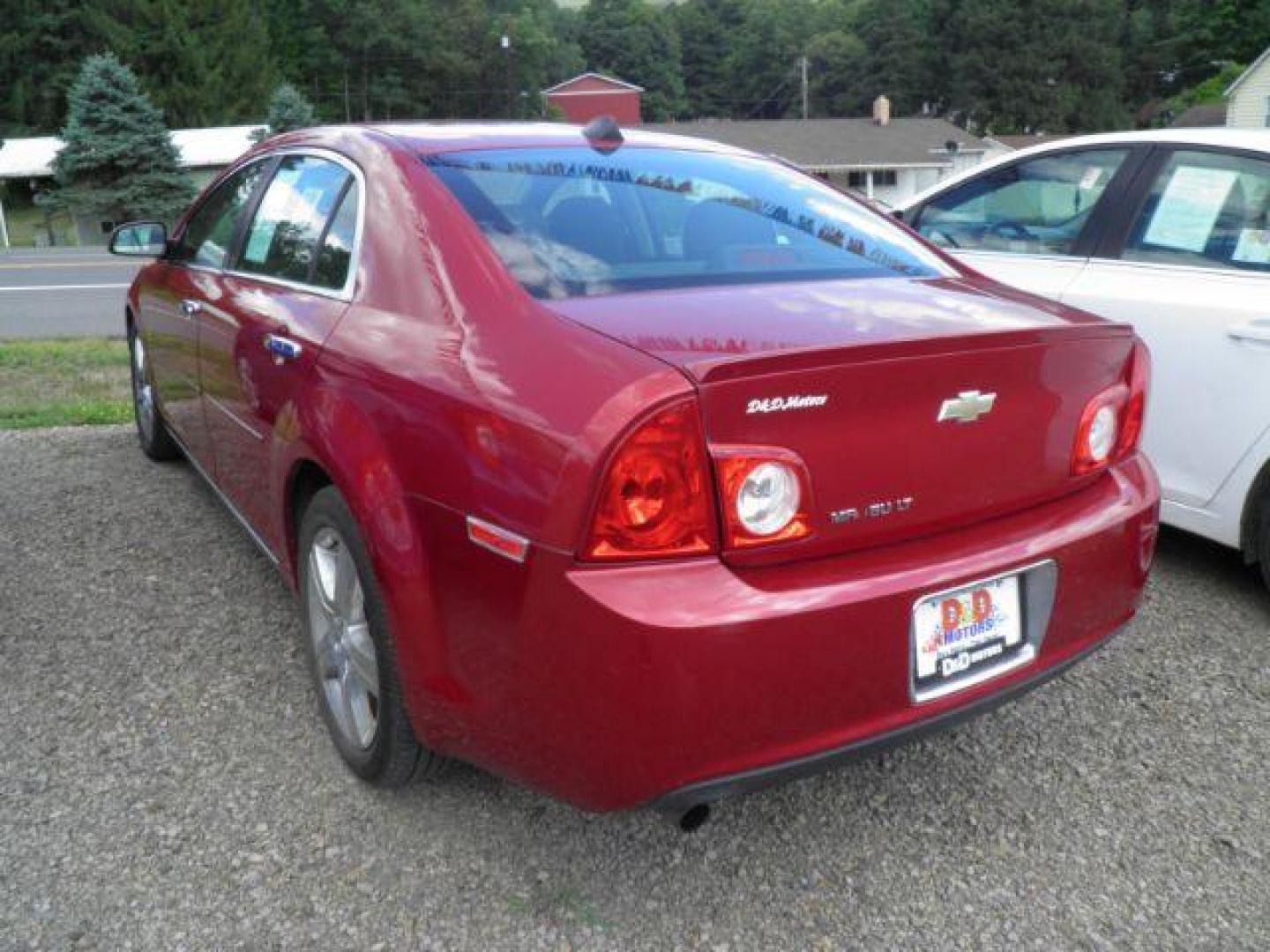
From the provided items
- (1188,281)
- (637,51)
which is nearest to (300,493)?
(1188,281)

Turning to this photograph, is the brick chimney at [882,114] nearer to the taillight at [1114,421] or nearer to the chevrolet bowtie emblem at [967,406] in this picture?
the taillight at [1114,421]

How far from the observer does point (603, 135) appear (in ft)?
10.0

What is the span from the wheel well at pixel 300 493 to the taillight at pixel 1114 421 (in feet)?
5.63

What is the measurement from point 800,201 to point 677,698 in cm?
171

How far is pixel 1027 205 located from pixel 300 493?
321 centimetres

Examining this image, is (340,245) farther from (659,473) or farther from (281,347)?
(659,473)

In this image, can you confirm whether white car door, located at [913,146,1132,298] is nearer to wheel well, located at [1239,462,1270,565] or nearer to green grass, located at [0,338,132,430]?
wheel well, located at [1239,462,1270,565]

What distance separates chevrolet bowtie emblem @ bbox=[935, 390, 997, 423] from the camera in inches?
82.9

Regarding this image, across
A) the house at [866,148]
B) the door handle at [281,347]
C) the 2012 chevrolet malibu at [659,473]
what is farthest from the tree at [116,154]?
the 2012 chevrolet malibu at [659,473]

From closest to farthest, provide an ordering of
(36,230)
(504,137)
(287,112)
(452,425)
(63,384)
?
(452,425) < (504,137) < (63,384) < (36,230) < (287,112)

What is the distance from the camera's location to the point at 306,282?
9.51ft

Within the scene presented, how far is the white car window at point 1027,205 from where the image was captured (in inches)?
165

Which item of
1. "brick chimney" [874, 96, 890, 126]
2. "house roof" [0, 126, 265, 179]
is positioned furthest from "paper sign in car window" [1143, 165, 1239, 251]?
"brick chimney" [874, 96, 890, 126]

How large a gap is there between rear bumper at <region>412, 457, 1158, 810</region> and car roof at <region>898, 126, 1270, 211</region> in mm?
2342
